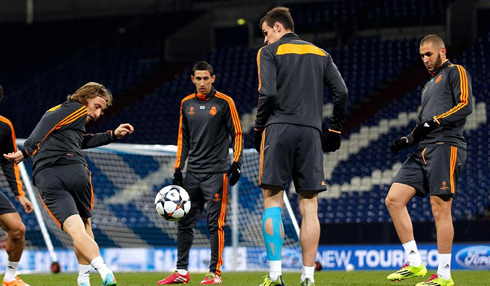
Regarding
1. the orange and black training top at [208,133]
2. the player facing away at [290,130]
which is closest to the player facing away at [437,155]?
the player facing away at [290,130]

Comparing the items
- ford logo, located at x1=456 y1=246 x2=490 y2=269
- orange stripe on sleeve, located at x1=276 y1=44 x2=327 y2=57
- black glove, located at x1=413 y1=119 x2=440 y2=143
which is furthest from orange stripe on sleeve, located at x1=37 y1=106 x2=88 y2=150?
ford logo, located at x1=456 y1=246 x2=490 y2=269

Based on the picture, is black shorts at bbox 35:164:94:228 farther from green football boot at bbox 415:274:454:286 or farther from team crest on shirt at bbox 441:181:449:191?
team crest on shirt at bbox 441:181:449:191

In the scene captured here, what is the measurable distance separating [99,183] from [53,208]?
8.81m

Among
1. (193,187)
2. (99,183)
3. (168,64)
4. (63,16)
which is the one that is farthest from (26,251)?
(63,16)

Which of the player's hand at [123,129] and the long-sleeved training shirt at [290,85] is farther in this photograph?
the player's hand at [123,129]

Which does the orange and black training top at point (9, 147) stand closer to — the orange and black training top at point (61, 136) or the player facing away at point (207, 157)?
the orange and black training top at point (61, 136)

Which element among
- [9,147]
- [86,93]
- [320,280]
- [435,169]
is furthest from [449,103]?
[9,147]

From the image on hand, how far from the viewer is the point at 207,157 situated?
26.7ft

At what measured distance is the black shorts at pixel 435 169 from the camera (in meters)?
6.61

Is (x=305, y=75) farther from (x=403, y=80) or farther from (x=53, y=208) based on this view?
(x=403, y=80)

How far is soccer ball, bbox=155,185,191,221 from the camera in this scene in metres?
7.45

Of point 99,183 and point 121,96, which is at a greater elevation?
point 121,96

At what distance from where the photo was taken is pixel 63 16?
2538 centimetres

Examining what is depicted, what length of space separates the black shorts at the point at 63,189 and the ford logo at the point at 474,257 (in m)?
7.03
